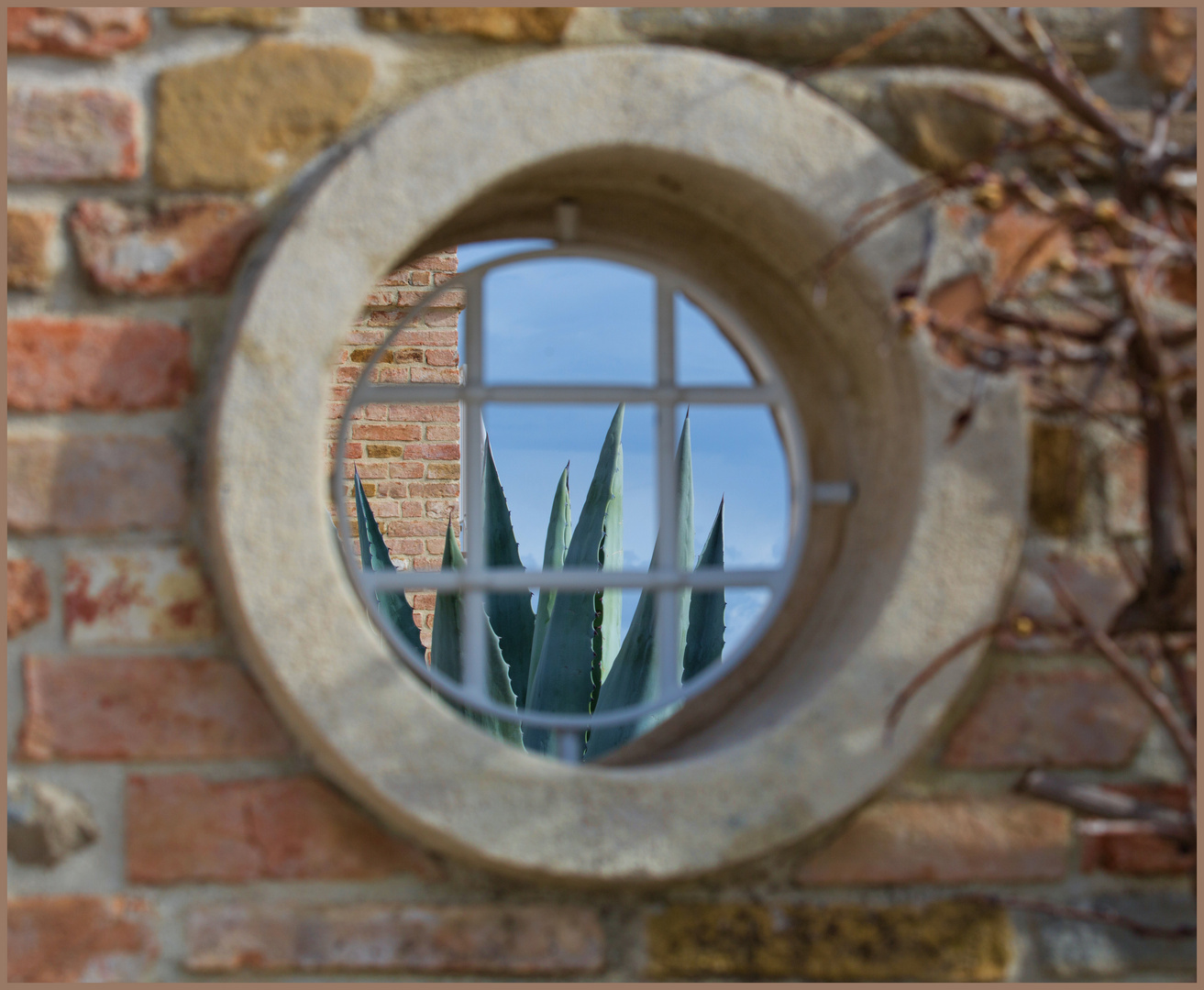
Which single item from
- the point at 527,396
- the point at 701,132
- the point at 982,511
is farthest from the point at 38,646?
the point at 982,511

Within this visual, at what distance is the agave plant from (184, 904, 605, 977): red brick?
1.58 metres

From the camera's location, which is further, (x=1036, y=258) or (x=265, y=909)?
(x=1036, y=258)

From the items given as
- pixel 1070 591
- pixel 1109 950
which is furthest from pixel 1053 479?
pixel 1109 950

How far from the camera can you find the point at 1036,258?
1.49 metres

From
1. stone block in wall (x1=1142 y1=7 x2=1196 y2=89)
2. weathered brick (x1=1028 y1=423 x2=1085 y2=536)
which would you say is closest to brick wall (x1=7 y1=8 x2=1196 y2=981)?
weathered brick (x1=1028 y1=423 x2=1085 y2=536)

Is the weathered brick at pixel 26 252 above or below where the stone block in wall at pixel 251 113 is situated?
below

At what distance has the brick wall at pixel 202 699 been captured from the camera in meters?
1.34

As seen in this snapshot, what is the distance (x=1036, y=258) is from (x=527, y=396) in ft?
2.44

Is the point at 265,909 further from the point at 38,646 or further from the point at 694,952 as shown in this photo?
the point at 694,952

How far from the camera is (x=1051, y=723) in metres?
1.48

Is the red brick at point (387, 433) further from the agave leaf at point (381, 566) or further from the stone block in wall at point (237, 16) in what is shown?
the stone block in wall at point (237, 16)

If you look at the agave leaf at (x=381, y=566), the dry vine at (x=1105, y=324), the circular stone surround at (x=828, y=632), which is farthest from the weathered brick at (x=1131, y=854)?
the agave leaf at (x=381, y=566)

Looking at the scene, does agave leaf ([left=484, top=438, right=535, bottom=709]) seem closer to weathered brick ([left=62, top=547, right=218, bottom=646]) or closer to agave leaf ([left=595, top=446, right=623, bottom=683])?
agave leaf ([left=595, top=446, right=623, bottom=683])

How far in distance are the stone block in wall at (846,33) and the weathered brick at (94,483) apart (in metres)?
0.83
